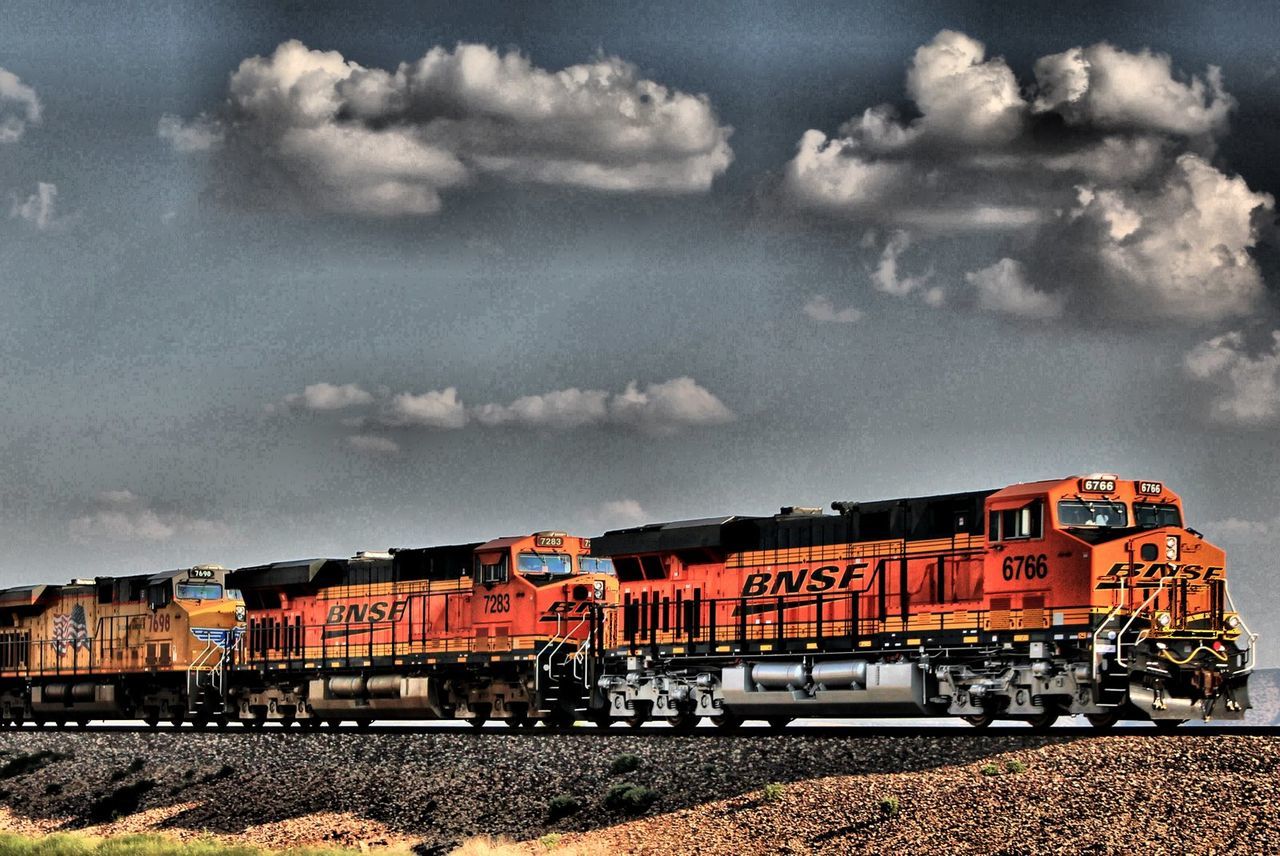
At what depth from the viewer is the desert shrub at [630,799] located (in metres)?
20.0

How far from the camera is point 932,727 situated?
20484 millimetres

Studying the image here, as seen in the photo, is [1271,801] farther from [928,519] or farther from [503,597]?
[503,597]

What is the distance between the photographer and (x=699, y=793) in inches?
785

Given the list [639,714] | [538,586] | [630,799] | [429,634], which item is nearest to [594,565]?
[538,586]

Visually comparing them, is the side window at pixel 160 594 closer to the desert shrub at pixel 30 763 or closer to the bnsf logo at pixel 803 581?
the desert shrub at pixel 30 763

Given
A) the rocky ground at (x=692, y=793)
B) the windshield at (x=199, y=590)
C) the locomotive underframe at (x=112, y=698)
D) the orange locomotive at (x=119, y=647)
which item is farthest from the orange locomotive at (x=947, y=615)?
the windshield at (x=199, y=590)

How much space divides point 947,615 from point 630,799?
15.1 feet

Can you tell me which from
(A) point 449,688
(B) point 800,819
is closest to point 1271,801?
(B) point 800,819

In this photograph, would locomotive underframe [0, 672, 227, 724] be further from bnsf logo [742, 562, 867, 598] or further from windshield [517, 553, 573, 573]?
bnsf logo [742, 562, 867, 598]

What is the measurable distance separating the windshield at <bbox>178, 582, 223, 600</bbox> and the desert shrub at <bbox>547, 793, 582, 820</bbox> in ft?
50.8

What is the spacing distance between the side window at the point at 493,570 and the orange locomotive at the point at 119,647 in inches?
278

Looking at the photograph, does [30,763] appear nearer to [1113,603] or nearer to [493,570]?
[493,570]

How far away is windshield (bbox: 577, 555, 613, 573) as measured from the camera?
93.6ft

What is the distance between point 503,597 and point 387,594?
11.3 ft
